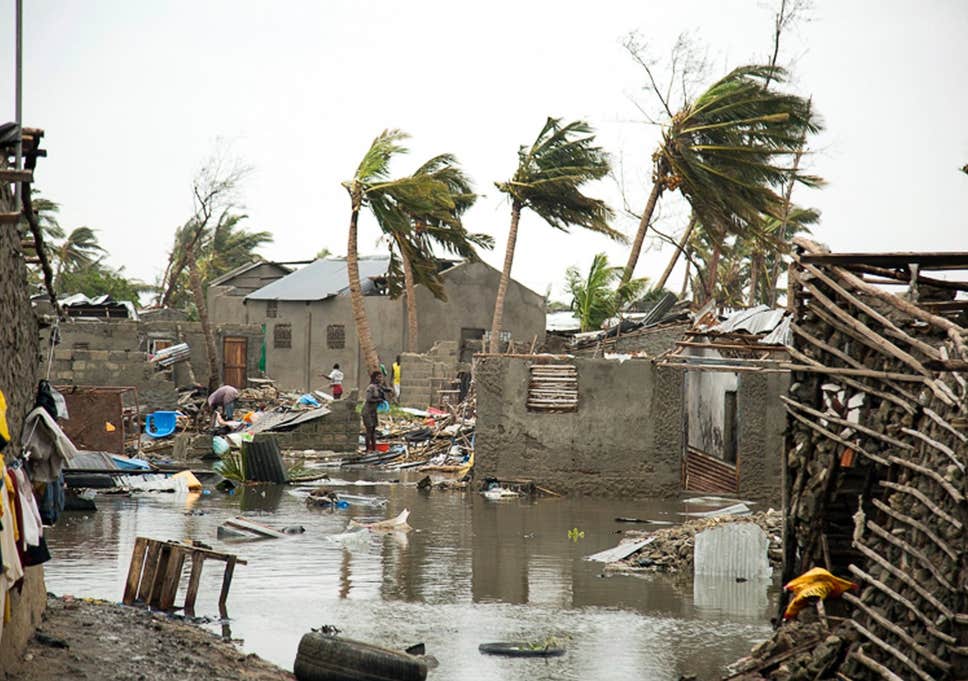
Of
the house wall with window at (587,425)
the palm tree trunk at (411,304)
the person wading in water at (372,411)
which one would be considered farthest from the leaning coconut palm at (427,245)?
the house wall with window at (587,425)

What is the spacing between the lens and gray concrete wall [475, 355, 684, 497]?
763 inches

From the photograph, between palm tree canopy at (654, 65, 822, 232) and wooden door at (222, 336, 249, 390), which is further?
wooden door at (222, 336, 249, 390)

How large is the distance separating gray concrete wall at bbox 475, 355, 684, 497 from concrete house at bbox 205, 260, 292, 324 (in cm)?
2663

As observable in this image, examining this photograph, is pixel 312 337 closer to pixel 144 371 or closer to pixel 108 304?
pixel 108 304

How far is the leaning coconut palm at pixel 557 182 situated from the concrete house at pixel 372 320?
4.38 meters

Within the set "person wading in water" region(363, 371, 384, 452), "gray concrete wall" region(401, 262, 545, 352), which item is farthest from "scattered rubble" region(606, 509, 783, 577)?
"gray concrete wall" region(401, 262, 545, 352)

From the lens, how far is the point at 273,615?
11.0 m

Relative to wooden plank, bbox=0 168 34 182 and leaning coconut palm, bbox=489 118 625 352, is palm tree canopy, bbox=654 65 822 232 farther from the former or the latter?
wooden plank, bbox=0 168 34 182

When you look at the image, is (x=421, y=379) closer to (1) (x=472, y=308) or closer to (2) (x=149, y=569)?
(1) (x=472, y=308)

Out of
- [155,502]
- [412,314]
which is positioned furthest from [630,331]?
[155,502]

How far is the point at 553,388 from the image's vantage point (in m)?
19.7

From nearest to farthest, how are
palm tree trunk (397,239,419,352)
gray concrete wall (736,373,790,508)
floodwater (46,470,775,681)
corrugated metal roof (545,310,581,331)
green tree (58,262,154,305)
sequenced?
floodwater (46,470,775,681) < gray concrete wall (736,373,790,508) < palm tree trunk (397,239,419,352) < corrugated metal roof (545,310,581,331) < green tree (58,262,154,305)

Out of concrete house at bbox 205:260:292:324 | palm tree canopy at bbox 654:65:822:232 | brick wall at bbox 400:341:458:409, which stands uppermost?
palm tree canopy at bbox 654:65:822:232

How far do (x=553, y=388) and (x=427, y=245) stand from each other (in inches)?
881
